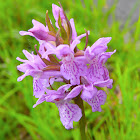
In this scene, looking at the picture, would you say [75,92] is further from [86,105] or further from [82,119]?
[86,105]

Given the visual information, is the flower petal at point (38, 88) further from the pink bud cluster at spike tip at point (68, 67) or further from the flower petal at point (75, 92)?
the flower petal at point (75, 92)

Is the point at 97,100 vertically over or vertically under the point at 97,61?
under

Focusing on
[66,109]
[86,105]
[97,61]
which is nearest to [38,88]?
[66,109]

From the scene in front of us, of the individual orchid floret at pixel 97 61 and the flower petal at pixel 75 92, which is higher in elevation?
the individual orchid floret at pixel 97 61

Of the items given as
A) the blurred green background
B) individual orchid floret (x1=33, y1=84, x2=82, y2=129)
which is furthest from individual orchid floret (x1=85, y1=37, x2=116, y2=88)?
the blurred green background

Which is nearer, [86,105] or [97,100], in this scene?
[97,100]

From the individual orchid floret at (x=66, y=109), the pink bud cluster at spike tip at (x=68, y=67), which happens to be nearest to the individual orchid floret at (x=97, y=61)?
the pink bud cluster at spike tip at (x=68, y=67)
